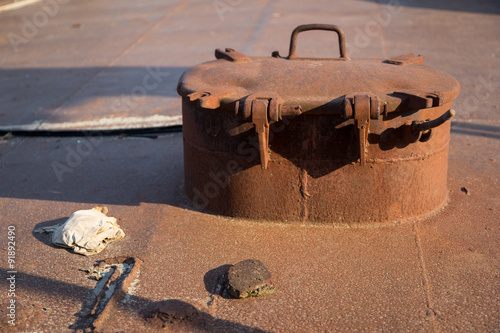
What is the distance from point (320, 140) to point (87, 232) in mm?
1433

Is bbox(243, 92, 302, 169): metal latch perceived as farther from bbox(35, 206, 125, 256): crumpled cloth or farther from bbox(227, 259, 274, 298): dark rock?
bbox(35, 206, 125, 256): crumpled cloth

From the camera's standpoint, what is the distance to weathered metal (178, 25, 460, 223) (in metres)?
2.88

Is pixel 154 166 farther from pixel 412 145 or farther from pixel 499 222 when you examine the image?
pixel 499 222

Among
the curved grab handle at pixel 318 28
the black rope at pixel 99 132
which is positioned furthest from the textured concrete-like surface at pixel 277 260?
the curved grab handle at pixel 318 28

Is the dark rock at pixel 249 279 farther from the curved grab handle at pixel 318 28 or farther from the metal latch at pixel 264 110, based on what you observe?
the curved grab handle at pixel 318 28

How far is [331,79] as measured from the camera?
10.2 ft

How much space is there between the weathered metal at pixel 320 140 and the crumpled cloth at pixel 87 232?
2.08 ft

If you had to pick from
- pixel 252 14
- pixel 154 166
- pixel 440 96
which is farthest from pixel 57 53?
pixel 440 96

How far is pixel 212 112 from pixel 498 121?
10.8ft

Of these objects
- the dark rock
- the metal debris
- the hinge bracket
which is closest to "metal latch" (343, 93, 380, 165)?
the hinge bracket

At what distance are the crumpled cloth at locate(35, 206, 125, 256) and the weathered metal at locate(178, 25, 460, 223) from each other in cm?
63

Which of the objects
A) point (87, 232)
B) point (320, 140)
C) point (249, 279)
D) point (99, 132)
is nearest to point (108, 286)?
point (87, 232)

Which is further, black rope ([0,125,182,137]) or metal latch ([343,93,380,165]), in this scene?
black rope ([0,125,182,137])

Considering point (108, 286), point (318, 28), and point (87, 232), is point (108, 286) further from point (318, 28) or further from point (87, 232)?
point (318, 28)
